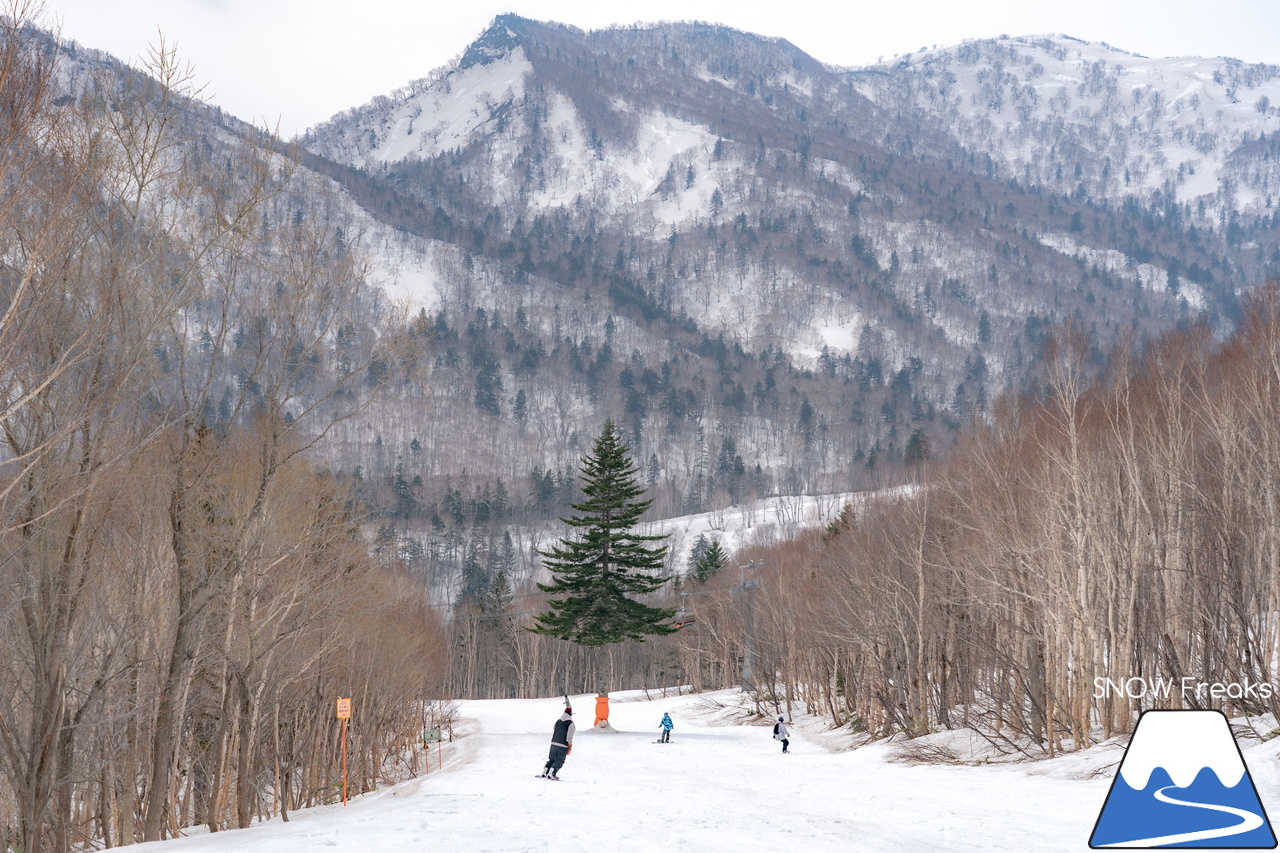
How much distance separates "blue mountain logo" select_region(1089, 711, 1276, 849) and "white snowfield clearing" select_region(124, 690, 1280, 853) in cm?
568

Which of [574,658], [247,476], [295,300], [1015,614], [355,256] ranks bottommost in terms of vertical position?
[574,658]

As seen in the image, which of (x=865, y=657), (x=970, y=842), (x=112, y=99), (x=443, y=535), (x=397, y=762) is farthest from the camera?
(x=443, y=535)

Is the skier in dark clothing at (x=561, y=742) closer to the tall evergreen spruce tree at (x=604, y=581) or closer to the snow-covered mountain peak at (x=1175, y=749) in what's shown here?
the snow-covered mountain peak at (x=1175, y=749)

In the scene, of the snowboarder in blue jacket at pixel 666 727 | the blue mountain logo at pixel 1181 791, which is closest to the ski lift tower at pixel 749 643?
the snowboarder in blue jacket at pixel 666 727

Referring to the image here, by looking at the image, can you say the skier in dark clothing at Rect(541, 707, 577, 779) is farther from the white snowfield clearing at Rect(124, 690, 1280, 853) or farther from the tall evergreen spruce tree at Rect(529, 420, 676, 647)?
the tall evergreen spruce tree at Rect(529, 420, 676, 647)

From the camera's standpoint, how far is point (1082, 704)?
19906 mm

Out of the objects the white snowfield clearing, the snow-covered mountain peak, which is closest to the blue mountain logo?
the snow-covered mountain peak

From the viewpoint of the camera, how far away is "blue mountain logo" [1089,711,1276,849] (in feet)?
16.6

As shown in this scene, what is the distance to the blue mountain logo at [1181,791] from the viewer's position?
506 centimetres

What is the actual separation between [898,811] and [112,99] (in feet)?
51.3

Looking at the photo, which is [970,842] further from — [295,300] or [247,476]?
[247,476]

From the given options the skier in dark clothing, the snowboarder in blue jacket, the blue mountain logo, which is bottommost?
the snowboarder in blue jacket

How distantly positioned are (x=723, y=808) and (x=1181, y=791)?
10.9m

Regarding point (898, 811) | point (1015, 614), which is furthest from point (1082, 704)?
point (898, 811)
